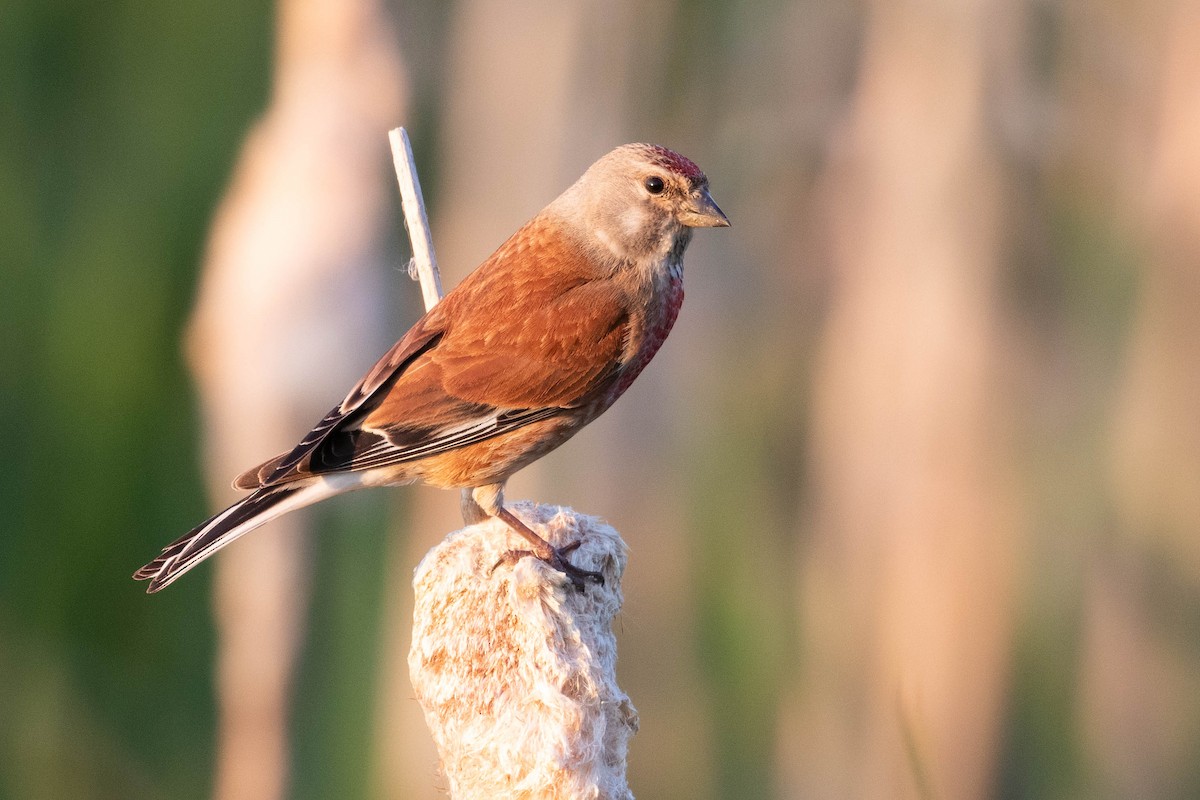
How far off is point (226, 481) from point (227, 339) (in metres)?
0.45

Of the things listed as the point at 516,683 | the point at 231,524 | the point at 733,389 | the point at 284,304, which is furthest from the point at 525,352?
the point at 733,389

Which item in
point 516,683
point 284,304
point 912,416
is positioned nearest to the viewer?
point 516,683

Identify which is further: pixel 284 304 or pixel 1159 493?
pixel 1159 493

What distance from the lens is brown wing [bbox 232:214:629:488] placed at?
2.35 m

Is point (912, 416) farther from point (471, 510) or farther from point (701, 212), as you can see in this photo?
point (471, 510)

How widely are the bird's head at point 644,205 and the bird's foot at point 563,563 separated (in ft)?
2.32

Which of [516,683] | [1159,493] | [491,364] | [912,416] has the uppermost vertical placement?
→ [491,364]

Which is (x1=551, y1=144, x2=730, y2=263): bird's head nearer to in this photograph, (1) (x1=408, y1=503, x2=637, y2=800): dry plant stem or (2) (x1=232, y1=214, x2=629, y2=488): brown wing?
(2) (x1=232, y1=214, x2=629, y2=488): brown wing

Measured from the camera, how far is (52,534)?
364 cm

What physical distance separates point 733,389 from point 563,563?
2.10m

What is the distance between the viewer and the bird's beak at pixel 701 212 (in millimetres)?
2518

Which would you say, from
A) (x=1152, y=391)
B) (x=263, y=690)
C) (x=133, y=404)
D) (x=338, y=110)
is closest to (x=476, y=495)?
(x=263, y=690)

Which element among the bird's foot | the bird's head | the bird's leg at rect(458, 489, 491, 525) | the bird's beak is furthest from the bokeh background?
the bird's foot

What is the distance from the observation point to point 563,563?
2.11 meters
